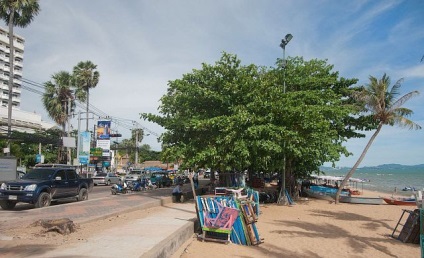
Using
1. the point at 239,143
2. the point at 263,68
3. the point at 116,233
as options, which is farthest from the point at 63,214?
the point at 263,68

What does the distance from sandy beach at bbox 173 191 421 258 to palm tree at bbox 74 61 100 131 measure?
3489 cm

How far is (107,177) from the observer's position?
1489 inches

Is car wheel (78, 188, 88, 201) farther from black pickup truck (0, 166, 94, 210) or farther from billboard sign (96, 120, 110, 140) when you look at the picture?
billboard sign (96, 120, 110, 140)

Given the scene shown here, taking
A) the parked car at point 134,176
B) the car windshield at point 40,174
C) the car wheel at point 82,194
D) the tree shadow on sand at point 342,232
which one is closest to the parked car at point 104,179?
the parked car at point 134,176

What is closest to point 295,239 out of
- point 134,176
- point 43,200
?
point 43,200

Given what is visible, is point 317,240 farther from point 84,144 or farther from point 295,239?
point 84,144

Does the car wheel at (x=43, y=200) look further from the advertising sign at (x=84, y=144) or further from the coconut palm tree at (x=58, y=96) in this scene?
the coconut palm tree at (x=58, y=96)

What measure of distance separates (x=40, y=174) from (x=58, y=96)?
30529 mm

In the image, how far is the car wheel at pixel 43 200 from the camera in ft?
46.4

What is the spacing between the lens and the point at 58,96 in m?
43.2

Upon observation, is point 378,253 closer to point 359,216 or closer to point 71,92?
point 359,216

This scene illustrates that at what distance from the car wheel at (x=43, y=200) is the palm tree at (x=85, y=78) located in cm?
3105

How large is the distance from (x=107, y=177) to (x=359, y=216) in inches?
1075

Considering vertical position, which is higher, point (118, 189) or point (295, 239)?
point (118, 189)
